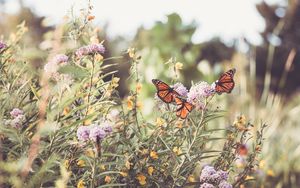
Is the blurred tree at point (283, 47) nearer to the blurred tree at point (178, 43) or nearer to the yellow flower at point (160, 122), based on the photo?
the blurred tree at point (178, 43)

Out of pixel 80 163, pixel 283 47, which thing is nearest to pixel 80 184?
pixel 80 163

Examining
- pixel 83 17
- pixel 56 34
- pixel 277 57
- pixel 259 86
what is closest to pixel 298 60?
Result: pixel 277 57

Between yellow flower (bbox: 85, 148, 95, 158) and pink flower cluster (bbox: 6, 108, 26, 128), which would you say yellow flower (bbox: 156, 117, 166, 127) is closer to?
yellow flower (bbox: 85, 148, 95, 158)

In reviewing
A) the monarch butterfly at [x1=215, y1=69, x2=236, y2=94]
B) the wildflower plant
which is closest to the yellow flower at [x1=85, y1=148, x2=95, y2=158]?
the wildflower plant

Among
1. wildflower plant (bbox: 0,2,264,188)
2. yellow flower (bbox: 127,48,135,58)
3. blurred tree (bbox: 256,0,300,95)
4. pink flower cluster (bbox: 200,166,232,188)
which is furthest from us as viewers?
blurred tree (bbox: 256,0,300,95)

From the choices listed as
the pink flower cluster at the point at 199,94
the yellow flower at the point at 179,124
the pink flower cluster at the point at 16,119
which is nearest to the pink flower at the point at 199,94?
the pink flower cluster at the point at 199,94

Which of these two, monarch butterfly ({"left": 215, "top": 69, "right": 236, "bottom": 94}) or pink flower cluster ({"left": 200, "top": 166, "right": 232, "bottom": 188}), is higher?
monarch butterfly ({"left": 215, "top": 69, "right": 236, "bottom": 94})

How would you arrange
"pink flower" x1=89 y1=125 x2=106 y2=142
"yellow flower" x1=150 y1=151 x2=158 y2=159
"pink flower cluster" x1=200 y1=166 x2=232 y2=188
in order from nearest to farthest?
"pink flower" x1=89 y1=125 x2=106 y2=142, "pink flower cluster" x1=200 y1=166 x2=232 y2=188, "yellow flower" x1=150 y1=151 x2=158 y2=159

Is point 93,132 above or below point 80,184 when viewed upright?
above

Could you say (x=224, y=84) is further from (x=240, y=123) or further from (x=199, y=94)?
(x=240, y=123)
